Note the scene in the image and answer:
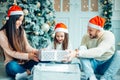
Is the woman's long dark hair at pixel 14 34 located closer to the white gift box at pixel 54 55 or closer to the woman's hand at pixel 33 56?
the woman's hand at pixel 33 56

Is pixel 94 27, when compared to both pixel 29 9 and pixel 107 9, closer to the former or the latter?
pixel 29 9

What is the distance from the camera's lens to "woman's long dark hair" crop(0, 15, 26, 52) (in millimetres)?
3109

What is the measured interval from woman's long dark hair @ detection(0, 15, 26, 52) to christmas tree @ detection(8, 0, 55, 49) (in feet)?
5.54

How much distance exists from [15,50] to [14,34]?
0.56ft

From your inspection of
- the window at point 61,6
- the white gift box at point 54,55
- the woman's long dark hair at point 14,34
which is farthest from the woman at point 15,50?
the window at point 61,6

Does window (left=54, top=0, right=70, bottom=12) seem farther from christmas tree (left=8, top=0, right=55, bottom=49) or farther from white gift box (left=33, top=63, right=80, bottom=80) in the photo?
white gift box (left=33, top=63, right=80, bottom=80)

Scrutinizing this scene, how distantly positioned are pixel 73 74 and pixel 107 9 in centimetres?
346

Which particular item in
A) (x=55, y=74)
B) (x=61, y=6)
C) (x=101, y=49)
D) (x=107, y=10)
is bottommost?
(x=55, y=74)

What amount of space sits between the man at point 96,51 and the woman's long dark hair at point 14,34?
0.66m

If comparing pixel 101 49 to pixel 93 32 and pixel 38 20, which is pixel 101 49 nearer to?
pixel 93 32

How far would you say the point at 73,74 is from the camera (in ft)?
8.24

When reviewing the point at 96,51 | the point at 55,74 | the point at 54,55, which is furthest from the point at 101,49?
the point at 55,74

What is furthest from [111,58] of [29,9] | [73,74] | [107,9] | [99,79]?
[107,9]

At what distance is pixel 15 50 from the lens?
10.3 ft
